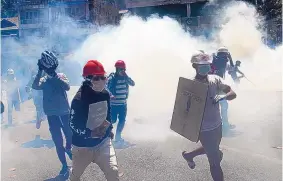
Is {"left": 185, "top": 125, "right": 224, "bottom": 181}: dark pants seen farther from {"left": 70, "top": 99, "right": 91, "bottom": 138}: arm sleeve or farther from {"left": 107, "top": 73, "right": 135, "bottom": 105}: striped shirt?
{"left": 107, "top": 73, "right": 135, "bottom": 105}: striped shirt

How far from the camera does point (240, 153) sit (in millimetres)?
6227

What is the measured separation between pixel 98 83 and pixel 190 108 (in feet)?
3.91

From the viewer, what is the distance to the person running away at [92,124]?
374cm

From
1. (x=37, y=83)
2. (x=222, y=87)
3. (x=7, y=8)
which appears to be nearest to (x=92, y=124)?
(x=222, y=87)

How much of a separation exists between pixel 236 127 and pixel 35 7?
123ft

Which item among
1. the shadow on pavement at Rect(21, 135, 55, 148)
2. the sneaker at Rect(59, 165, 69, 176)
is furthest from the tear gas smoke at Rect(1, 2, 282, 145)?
the sneaker at Rect(59, 165, 69, 176)

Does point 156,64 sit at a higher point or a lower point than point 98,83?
lower

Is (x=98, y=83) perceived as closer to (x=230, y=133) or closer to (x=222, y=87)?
(x=222, y=87)

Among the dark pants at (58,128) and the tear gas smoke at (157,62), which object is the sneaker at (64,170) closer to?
the dark pants at (58,128)

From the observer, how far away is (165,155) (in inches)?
247

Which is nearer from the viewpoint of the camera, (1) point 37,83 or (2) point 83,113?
(2) point 83,113

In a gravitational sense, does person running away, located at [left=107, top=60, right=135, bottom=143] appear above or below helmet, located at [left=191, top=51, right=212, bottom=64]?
below

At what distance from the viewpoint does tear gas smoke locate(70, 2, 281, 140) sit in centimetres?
997

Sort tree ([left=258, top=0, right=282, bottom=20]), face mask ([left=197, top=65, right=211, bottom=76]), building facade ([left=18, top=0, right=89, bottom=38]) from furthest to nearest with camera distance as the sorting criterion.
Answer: building facade ([left=18, top=0, right=89, bottom=38])
tree ([left=258, top=0, right=282, bottom=20])
face mask ([left=197, top=65, right=211, bottom=76])
